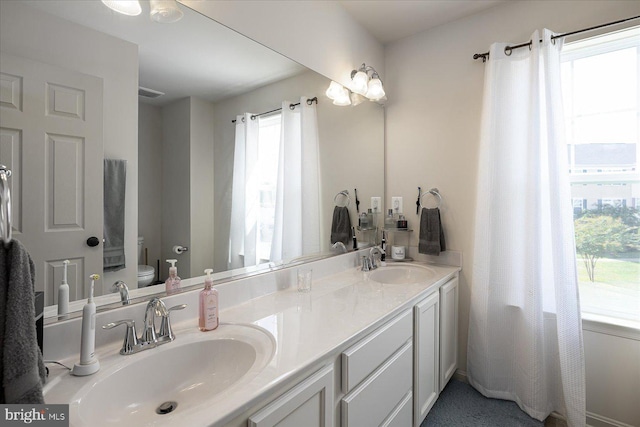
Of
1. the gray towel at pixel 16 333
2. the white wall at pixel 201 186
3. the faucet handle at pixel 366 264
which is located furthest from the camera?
the faucet handle at pixel 366 264

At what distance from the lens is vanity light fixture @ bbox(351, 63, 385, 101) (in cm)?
213

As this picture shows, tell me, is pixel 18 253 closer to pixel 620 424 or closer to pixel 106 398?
pixel 106 398

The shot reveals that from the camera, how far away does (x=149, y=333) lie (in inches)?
37.8

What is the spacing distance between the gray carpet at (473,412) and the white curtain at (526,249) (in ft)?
0.18

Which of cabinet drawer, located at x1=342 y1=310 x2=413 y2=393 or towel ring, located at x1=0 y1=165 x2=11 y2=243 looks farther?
cabinet drawer, located at x1=342 y1=310 x2=413 y2=393

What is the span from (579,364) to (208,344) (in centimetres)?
194

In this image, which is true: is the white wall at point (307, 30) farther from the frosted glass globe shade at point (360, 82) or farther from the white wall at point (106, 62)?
the white wall at point (106, 62)

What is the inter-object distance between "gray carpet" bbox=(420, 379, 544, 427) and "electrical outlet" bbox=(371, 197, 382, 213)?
1.33 m

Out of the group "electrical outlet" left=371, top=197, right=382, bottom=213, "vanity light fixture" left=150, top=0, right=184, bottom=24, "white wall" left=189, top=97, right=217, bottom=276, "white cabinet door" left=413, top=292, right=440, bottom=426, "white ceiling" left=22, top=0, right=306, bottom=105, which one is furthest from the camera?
"electrical outlet" left=371, top=197, right=382, bottom=213

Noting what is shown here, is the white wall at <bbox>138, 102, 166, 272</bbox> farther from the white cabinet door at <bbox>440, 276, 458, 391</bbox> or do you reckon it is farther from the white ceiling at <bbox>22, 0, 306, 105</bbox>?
the white cabinet door at <bbox>440, 276, 458, 391</bbox>

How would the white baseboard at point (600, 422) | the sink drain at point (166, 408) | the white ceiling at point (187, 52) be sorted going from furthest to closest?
the white baseboard at point (600, 422) → the white ceiling at point (187, 52) → the sink drain at point (166, 408)

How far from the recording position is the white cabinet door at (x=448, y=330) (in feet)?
6.24

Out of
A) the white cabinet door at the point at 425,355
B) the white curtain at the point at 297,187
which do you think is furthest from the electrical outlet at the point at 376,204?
the white cabinet door at the point at 425,355

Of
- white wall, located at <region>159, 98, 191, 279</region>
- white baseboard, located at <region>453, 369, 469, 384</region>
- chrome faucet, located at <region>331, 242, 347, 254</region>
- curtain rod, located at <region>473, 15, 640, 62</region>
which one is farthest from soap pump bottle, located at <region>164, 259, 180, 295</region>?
curtain rod, located at <region>473, 15, 640, 62</region>
